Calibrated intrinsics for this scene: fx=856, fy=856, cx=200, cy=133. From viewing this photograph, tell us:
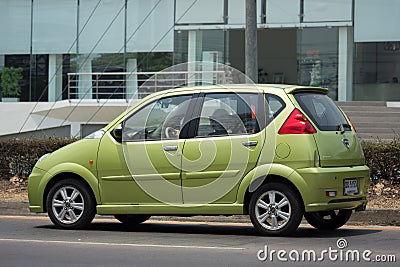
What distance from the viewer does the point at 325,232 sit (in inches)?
426

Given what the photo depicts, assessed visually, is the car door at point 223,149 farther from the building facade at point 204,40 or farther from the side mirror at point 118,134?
the building facade at point 204,40

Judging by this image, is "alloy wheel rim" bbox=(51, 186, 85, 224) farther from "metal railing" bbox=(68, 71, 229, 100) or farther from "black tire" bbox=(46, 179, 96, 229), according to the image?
"metal railing" bbox=(68, 71, 229, 100)

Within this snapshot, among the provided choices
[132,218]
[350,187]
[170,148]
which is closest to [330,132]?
[350,187]

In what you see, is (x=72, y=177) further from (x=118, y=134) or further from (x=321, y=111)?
(x=321, y=111)

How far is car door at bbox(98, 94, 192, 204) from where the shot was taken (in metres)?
10.6

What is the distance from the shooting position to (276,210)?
1008 cm

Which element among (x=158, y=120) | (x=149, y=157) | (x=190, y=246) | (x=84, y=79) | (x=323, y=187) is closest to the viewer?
(x=190, y=246)

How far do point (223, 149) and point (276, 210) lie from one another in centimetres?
99

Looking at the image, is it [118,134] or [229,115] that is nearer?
[229,115]

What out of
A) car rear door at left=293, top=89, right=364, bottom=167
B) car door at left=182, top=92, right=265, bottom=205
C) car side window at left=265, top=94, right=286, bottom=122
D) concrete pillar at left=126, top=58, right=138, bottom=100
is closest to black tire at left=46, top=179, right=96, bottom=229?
car door at left=182, top=92, right=265, bottom=205

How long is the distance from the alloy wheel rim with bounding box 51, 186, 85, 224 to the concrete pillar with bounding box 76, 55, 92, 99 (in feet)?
54.1

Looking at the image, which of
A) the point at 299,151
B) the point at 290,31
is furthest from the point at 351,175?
the point at 290,31

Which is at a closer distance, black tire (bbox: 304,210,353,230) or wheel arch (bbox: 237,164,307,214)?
wheel arch (bbox: 237,164,307,214)

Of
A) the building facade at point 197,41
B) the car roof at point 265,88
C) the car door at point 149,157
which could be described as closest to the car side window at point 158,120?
the car door at point 149,157
